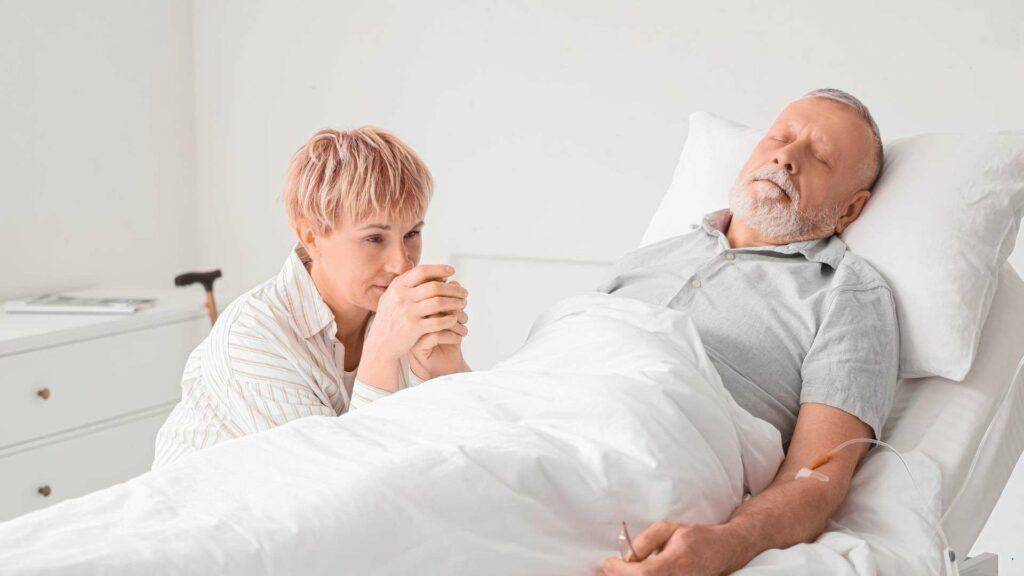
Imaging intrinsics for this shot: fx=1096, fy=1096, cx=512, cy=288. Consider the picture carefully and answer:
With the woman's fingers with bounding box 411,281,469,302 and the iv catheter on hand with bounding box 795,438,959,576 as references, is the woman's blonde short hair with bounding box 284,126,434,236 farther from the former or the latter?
the iv catheter on hand with bounding box 795,438,959,576

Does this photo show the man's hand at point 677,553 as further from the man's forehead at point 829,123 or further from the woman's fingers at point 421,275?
the man's forehead at point 829,123

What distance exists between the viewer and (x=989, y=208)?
71.1 inches

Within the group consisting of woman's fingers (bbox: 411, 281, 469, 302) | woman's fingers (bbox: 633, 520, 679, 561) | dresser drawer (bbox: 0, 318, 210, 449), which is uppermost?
woman's fingers (bbox: 411, 281, 469, 302)

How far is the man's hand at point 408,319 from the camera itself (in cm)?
162

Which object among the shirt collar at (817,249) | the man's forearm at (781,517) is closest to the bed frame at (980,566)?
the man's forearm at (781,517)

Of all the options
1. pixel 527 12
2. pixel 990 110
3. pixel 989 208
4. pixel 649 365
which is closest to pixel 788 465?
pixel 649 365

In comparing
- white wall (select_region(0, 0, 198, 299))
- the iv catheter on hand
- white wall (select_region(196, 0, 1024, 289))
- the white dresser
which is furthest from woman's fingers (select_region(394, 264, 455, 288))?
white wall (select_region(0, 0, 198, 299))

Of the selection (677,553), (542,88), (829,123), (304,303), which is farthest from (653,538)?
(542,88)

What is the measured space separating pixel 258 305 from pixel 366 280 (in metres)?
0.17

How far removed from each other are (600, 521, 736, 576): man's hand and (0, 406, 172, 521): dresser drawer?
6.52 feet

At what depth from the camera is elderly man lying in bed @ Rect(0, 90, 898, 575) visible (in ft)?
3.61

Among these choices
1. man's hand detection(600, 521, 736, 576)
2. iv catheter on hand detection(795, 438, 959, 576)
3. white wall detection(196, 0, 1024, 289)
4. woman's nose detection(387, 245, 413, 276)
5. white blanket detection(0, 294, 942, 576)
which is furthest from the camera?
white wall detection(196, 0, 1024, 289)

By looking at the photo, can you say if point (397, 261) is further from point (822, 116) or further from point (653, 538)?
point (822, 116)

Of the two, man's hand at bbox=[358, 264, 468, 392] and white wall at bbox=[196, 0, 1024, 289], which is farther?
white wall at bbox=[196, 0, 1024, 289]
